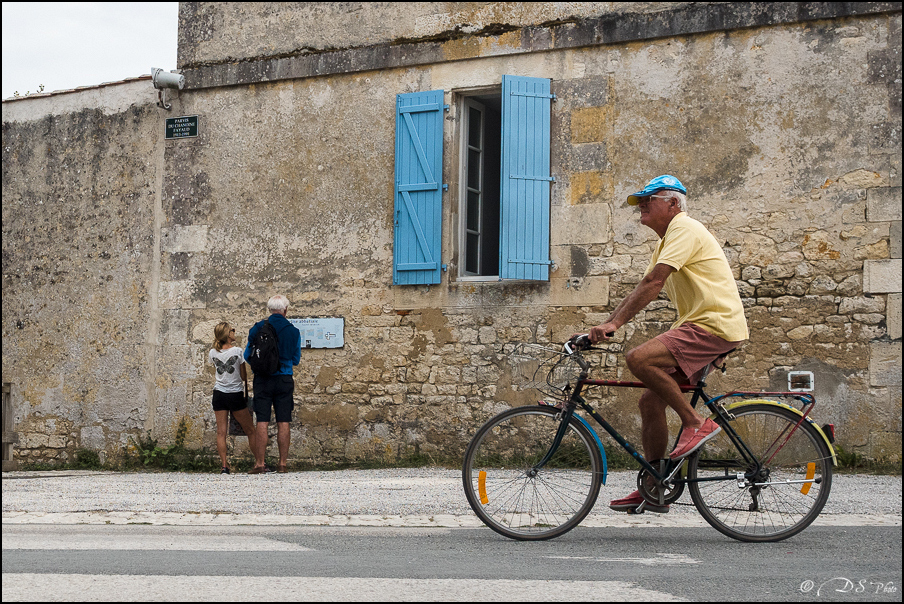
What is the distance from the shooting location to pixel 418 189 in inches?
386

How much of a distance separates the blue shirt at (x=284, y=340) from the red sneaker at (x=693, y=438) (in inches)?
198

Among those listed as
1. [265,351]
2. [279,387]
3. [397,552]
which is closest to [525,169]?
[265,351]

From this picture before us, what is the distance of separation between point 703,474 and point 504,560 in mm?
1177

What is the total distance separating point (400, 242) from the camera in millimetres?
9844

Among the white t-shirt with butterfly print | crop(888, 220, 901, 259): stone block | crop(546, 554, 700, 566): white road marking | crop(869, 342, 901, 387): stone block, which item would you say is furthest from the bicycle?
the white t-shirt with butterfly print

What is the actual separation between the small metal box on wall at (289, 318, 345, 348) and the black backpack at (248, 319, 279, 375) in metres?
1.21

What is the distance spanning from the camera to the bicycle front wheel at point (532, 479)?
15.4 ft

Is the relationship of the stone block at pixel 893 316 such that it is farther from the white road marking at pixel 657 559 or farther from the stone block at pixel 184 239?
the stone block at pixel 184 239

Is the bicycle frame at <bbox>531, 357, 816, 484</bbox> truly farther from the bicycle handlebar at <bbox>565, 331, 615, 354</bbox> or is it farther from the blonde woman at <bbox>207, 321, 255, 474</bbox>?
the blonde woman at <bbox>207, 321, 255, 474</bbox>

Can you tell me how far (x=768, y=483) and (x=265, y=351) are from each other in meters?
5.31

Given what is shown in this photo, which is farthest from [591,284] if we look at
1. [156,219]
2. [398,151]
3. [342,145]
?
[156,219]

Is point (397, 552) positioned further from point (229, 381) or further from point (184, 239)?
point (184, 239)

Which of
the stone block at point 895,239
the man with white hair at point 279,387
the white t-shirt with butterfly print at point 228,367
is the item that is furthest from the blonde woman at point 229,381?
the stone block at point 895,239

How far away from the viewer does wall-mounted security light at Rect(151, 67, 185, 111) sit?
426 inches
